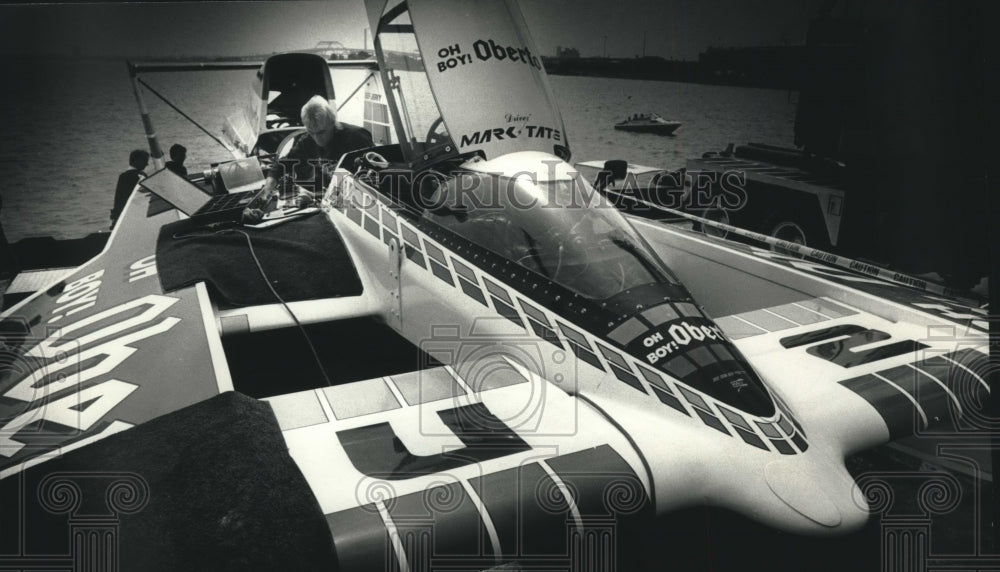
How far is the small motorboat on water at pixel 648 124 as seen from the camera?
1268 cm

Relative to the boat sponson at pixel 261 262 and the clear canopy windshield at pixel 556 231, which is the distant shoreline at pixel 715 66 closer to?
the boat sponson at pixel 261 262

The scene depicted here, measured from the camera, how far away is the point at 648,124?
12.6 m

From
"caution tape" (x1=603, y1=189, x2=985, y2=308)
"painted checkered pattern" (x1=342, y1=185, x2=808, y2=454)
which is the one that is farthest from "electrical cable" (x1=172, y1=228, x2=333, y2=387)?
"caution tape" (x1=603, y1=189, x2=985, y2=308)

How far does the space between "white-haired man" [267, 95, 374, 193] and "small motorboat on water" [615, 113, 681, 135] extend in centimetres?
915

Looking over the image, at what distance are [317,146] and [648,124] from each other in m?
9.52

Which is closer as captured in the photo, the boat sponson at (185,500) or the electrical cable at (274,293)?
the boat sponson at (185,500)

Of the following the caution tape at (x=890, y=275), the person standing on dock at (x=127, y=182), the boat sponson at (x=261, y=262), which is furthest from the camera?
the person standing on dock at (x=127, y=182)

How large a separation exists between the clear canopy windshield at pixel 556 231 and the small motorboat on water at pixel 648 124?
10947mm

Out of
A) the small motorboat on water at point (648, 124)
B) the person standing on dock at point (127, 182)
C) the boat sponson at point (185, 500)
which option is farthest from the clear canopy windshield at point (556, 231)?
the small motorboat on water at point (648, 124)

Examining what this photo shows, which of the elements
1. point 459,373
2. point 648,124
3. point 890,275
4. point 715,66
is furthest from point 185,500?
point 648,124

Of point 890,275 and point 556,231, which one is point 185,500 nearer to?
point 556,231

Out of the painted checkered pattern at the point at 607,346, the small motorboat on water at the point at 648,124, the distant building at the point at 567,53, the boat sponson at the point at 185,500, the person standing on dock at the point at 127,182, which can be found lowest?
the boat sponson at the point at 185,500

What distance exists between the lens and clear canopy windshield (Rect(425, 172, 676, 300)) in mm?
1858

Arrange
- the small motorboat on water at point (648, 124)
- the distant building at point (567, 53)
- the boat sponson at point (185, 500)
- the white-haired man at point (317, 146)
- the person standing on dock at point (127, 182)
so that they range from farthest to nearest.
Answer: the small motorboat on water at point (648, 124) < the person standing on dock at point (127, 182) < the distant building at point (567, 53) < the white-haired man at point (317, 146) < the boat sponson at point (185, 500)
